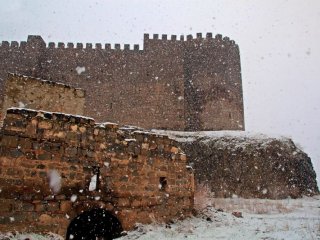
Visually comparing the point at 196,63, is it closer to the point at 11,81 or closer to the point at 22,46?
the point at 22,46

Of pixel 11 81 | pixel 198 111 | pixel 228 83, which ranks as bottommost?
pixel 11 81

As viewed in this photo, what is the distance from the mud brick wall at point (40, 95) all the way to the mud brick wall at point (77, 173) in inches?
122

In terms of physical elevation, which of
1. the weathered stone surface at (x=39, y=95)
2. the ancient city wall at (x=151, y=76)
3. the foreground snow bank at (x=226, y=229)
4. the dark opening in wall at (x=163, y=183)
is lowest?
the foreground snow bank at (x=226, y=229)

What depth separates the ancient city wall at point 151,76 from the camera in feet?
90.3

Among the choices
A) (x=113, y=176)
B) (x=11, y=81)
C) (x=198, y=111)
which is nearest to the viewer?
(x=113, y=176)

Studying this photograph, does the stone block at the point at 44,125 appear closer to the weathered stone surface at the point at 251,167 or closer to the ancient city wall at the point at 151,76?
the weathered stone surface at the point at 251,167

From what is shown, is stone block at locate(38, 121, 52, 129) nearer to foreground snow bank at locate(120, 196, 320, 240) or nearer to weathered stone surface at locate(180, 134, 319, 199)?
foreground snow bank at locate(120, 196, 320, 240)

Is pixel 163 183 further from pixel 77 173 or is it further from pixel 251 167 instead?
pixel 251 167

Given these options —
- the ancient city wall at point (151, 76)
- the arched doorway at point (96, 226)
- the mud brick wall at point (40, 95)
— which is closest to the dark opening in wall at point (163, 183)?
the arched doorway at point (96, 226)

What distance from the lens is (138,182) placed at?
24.3ft

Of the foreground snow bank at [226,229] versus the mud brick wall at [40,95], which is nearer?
→ the foreground snow bank at [226,229]

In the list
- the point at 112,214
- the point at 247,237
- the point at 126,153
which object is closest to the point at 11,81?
the point at 126,153

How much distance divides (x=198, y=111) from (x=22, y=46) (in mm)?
13154

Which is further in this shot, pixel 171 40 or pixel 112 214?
pixel 171 40
